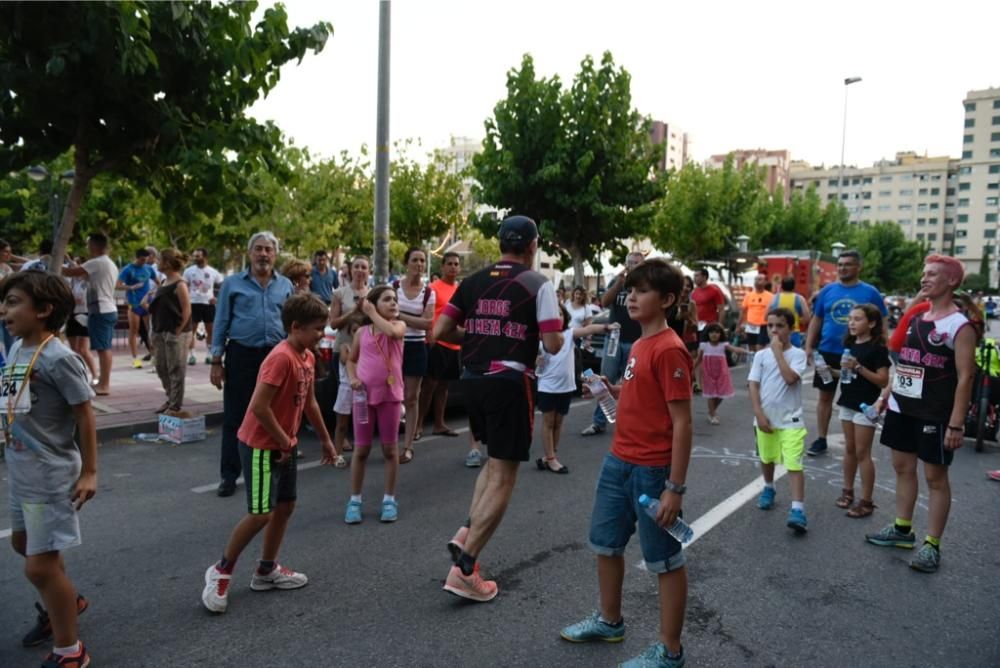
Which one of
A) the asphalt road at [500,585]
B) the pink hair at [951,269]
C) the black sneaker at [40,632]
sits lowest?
the asphalt road at [500,585]

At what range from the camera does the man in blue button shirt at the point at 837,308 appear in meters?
6.42

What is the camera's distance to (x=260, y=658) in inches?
123

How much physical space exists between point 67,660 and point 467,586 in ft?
5.76

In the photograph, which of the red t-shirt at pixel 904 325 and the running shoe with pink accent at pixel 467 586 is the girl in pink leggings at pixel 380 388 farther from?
the red t-shirt at pixel 904 325

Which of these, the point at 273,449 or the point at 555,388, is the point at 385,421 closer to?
the point at 273,449

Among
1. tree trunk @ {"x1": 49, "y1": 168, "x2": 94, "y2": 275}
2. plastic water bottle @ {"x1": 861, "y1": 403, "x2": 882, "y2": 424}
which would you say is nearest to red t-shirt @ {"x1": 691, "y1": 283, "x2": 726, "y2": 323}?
plastic water bottle @ {"x1": 861, "y1": 403, "x2": 882, "y2": 424}

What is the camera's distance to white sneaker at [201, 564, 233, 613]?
3.54 metres

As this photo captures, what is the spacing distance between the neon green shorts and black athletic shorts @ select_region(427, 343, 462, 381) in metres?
3.17

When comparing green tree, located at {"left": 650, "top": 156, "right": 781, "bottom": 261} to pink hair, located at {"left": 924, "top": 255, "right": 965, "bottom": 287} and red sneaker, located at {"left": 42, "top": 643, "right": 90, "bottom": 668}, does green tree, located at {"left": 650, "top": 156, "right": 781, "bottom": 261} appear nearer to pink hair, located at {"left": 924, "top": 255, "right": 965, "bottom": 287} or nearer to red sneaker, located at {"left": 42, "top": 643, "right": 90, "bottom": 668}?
pink hair, located at {"left": 924, "top": 255, "right": 965, "bottom": 287}

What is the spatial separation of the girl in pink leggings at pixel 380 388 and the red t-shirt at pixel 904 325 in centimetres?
346

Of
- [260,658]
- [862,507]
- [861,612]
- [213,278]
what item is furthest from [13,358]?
[213,278]

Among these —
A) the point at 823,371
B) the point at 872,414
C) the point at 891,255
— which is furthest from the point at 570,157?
the point at 891,255

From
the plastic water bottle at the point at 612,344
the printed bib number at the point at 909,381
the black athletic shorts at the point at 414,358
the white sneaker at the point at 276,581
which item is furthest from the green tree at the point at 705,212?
the white sneaker at the point at 276,581

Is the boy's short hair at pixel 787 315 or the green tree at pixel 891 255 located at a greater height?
the green tree at pixel 891 255
